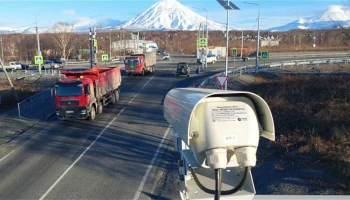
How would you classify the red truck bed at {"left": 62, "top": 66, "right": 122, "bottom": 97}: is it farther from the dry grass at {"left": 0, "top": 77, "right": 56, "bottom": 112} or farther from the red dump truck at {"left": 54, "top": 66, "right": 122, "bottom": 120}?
the dry grass at {"left": 0, "top": 77, "right": 56, "bottom": 112}

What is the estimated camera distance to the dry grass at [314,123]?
1262 cm

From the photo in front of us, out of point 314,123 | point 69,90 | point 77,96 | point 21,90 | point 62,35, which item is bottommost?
point 314,123

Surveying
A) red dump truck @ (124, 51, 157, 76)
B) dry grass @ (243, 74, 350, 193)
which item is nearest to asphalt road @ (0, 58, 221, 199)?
dry grass @ (243, 74, 350, 193)

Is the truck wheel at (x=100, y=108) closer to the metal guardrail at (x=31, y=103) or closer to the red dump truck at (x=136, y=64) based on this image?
the metal guardrail at (x=31, y=103)

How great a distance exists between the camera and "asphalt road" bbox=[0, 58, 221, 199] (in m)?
11.4

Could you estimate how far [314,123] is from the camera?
17.3 m

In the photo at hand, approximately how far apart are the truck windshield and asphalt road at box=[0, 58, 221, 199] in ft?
6.24

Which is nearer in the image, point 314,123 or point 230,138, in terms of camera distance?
point 230,138

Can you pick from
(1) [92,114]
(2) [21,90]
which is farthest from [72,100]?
(2) [21,90]

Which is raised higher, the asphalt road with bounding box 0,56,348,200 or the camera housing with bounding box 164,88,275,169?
the camera housing with bounding box 164,88,275,169

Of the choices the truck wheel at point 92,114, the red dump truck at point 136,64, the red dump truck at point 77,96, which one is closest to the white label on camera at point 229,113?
the red dump truck at point 77,96

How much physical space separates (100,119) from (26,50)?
8708 cm

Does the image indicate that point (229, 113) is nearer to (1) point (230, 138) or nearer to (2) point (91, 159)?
(1) point (230, 138)

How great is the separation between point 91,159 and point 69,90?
7.35 meters
